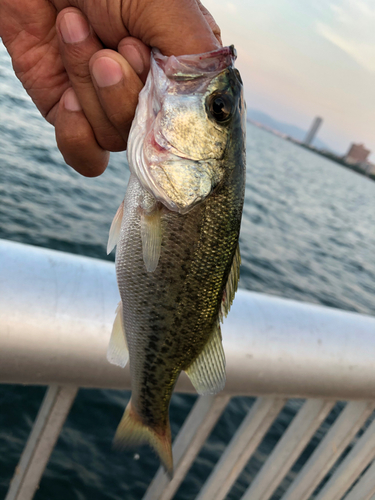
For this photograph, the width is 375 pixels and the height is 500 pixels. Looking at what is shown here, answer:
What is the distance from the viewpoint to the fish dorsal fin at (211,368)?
1.48 metres

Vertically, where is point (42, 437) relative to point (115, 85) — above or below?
below

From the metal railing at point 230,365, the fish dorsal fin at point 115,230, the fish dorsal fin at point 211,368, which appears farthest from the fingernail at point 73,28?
the fish dorsal fin at point 211,368

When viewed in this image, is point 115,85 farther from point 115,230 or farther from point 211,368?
point 211,368

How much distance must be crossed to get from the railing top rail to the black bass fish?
0.36 feet

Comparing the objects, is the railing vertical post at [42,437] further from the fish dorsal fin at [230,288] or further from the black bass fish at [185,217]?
the fish dorsal fin at [230,288]

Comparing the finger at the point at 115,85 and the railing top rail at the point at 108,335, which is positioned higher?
the finger at the point at 115,85

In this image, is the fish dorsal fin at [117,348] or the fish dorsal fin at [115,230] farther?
the fish dorsal fin at [115,230]

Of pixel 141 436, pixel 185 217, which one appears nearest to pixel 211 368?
pixel 141 436

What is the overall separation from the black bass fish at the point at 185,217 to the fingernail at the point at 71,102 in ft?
1.03

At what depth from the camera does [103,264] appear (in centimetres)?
168

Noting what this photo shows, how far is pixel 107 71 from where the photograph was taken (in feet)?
4.32

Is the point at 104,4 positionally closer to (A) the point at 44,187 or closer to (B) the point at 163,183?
(B) the point at 163,183

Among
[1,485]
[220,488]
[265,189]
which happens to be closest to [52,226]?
[1,485]

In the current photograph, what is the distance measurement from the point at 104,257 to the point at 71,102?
26.2 feet
